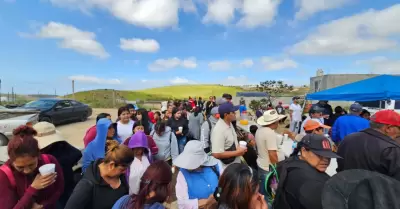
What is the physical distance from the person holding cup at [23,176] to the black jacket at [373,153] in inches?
112

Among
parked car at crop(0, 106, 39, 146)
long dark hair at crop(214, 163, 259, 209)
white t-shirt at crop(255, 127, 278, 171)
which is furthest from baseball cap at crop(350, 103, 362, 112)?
parked car at crop(0, 106, 39, 146)

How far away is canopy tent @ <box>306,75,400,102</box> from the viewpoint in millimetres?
5387

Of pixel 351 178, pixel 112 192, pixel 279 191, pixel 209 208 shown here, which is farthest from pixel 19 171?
pixel 351 178

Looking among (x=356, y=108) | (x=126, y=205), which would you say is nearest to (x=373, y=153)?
(x=126, y=205)

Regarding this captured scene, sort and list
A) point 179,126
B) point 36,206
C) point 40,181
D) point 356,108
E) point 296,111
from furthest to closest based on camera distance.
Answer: point 296,111, point 179,126, point 356,108, point 36,206, point 40,181

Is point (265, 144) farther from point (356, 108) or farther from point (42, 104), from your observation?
point (42, 104)

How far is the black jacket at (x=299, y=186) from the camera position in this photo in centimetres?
144

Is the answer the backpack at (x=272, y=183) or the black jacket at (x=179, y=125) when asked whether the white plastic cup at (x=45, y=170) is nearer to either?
the backpack at (x=272, y=183)

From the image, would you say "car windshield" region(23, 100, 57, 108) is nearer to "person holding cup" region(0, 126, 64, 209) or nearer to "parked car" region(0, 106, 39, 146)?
"parked car" region(0, 106, 39, 146)

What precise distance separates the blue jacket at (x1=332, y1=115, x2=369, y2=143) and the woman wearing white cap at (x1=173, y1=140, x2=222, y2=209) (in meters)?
3.43

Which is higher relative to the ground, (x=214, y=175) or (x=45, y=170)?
(x=45, y=170)

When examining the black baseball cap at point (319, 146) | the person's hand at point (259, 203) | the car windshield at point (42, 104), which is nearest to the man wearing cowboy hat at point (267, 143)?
the black baseball cap at point (319, 146)

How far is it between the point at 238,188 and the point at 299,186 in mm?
423

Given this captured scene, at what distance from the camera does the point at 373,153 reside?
2412 mm
